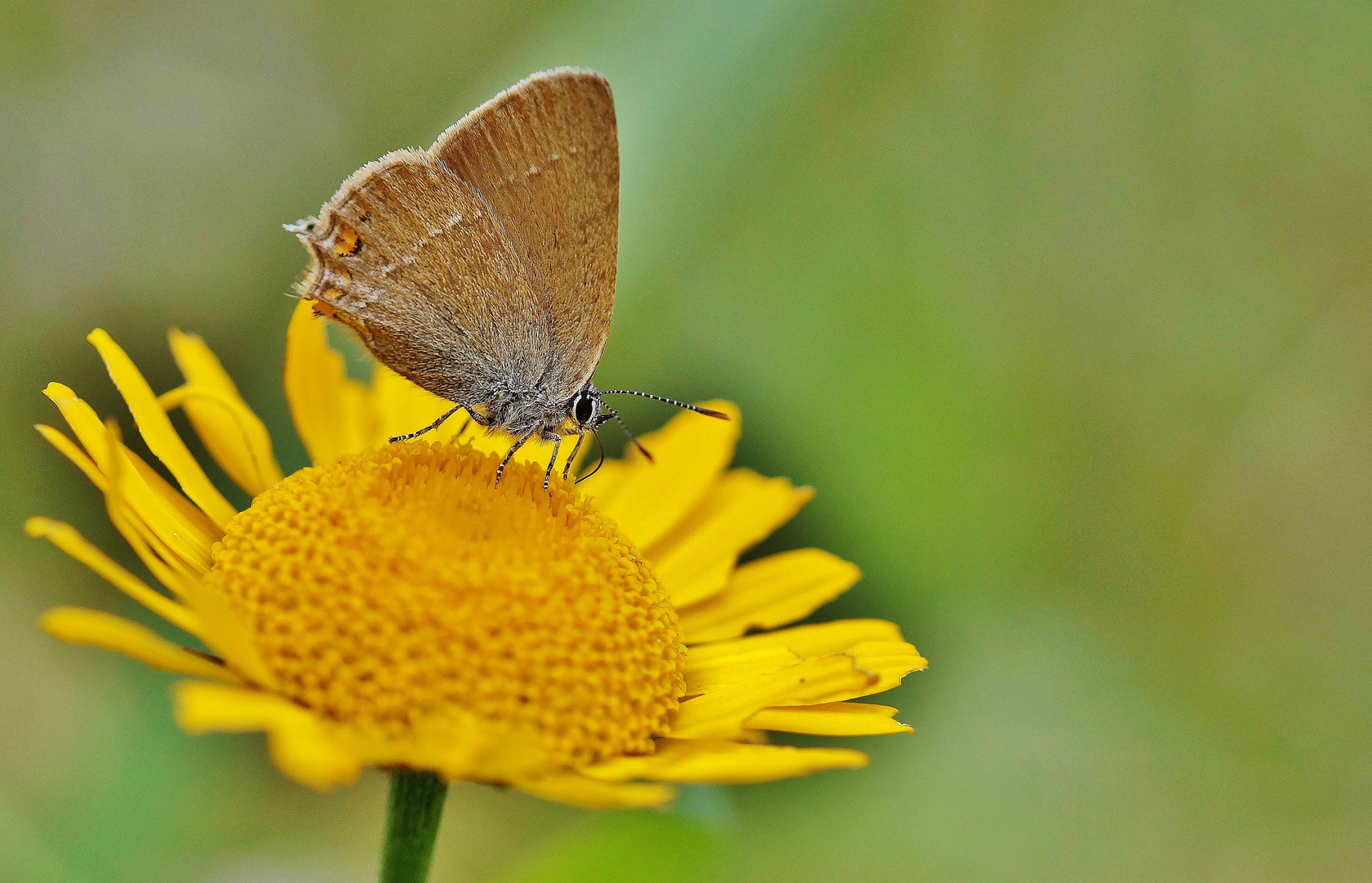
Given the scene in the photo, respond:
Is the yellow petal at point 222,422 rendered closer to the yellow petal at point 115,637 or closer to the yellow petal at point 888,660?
the yellow petal at point 115,637

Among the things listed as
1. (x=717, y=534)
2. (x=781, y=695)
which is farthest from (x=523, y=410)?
(x=781, y=695)

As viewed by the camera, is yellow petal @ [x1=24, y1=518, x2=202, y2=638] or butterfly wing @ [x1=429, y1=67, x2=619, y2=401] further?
butterfly wing @ [x1=429, y1=67, x2=619, y2=401]

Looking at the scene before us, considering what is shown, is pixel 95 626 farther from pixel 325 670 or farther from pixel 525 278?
pixel 525 278

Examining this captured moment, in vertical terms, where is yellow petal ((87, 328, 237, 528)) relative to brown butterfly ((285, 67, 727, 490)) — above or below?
below

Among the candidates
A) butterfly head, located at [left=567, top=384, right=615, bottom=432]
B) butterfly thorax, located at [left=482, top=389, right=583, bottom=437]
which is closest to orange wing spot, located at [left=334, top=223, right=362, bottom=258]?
butterfly thorax, located at [left=482, top=389, right=583, bottom=437]

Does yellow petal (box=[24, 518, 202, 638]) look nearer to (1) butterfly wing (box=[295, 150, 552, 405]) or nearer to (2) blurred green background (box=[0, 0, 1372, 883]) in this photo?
(1) butterfly wing (box=[295, 150, 552, 405])

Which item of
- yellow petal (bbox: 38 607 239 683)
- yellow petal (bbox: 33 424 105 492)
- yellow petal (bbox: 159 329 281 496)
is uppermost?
yellow petal (bbox: 159 329 281 496)

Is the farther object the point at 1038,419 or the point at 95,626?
the point at 1038,419

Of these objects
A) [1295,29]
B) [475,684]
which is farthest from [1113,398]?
[475,684]
